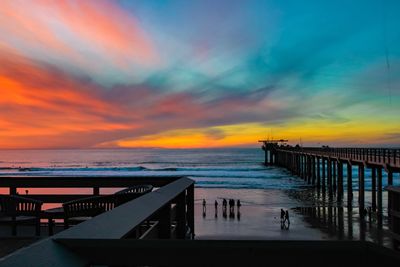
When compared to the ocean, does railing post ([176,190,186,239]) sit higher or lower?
higher

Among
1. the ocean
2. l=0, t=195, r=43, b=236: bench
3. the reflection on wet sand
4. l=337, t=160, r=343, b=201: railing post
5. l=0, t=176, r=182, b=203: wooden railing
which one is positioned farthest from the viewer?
the ocean

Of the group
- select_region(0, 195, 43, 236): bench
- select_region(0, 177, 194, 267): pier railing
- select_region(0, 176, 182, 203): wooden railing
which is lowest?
select_region(0, 195, 43, 236): bench

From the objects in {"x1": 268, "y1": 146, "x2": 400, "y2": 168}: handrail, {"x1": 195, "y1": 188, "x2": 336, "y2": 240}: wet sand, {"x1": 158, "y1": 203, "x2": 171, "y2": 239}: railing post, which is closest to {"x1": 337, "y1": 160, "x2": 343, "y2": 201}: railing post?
{"x1": 268, "y1": 146, "x2": 400, "y2": 168}: handrail

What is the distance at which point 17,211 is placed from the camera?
5695 mm

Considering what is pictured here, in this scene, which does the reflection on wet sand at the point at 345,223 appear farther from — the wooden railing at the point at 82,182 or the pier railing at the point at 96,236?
the pier railing at the point at 96,236

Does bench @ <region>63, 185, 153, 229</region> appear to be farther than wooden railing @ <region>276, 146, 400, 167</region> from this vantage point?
No

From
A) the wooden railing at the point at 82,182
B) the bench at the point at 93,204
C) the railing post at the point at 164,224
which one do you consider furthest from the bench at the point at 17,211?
the railing post at the point at 164,224

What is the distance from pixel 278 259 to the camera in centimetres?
169

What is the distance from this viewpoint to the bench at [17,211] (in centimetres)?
566

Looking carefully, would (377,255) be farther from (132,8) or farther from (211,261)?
(132,8)

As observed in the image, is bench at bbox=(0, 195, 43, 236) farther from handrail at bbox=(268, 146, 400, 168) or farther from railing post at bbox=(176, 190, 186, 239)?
handrail at bbox=(268, 146, 400, 168)

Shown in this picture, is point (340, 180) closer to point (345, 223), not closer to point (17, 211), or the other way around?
point (345, 223)

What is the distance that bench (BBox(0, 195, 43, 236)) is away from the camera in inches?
223

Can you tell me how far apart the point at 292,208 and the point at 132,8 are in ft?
74.5
